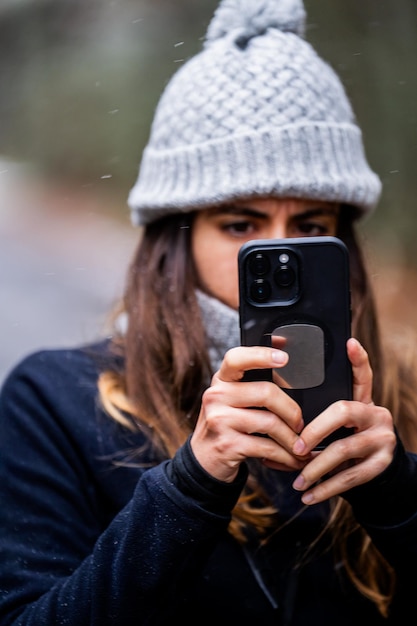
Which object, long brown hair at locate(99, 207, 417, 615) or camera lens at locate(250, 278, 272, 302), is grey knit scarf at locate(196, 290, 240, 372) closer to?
long brown hair at locate(99, 207, 417, 615)

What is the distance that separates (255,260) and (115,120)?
2626 millimetres

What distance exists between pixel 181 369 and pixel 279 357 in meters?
0.47

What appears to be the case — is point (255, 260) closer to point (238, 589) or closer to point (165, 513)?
point (165, 513)

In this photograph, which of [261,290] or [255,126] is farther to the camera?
[255,126]

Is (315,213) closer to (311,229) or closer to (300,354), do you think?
(311,229)

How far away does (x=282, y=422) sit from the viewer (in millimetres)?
921

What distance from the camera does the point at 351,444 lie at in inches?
36.8

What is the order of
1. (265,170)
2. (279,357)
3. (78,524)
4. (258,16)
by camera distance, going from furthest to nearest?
(258,16) < (265,170) < (78,524) < (279,357)

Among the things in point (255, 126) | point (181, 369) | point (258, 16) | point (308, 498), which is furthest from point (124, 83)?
point (308, 498)

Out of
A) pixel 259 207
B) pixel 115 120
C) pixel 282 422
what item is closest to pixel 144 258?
pixel 259 207

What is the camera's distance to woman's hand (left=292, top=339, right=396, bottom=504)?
92cm

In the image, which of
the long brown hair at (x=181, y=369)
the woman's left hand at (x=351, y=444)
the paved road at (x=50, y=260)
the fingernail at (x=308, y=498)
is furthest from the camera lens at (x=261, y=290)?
the paved road at (x=50, y=260)

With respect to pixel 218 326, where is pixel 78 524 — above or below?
below

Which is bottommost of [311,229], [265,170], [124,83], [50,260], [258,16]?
[50,260]
